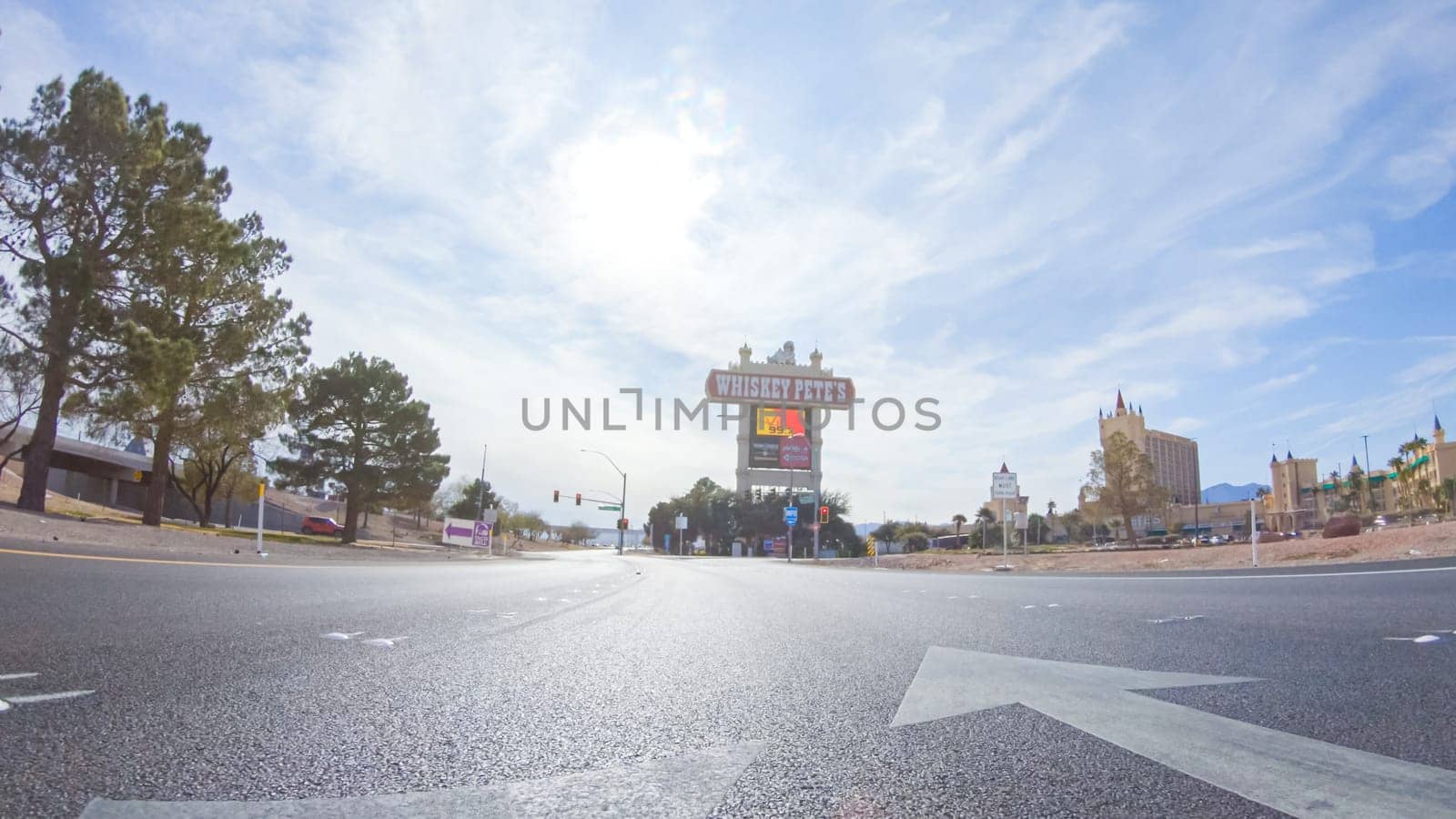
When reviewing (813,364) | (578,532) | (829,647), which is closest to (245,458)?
(829,647)

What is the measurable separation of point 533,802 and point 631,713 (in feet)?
2.92

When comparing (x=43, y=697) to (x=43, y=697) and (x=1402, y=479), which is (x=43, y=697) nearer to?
(x=43, y=697)

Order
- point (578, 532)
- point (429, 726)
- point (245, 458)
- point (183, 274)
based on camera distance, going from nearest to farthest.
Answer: point (429, 726)
point (183, 274)
point (245, 458)
point (578, 532)

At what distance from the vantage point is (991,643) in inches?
165

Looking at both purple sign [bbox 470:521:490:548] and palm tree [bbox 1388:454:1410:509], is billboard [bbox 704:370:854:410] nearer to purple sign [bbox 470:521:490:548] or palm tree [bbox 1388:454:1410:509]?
purple sign [bbox 470:521:490:548]

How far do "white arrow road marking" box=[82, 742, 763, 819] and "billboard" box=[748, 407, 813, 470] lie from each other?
271 ft

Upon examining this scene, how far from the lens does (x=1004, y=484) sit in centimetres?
3309

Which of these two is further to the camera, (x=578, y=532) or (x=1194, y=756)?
(x=578, y=532)

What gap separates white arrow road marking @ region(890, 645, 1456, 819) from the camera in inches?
60.4

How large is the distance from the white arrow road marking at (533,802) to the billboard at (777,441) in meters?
82.7

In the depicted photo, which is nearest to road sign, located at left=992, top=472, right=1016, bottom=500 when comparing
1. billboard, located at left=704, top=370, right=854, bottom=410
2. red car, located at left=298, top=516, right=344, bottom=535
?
red car, located at left=298, top=516, right=344, bottom=535

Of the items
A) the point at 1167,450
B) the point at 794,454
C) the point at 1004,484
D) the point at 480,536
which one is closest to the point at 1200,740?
the point at 1004,484

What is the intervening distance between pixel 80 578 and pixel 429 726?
5.57m

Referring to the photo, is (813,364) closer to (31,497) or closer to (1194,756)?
(31,497)
